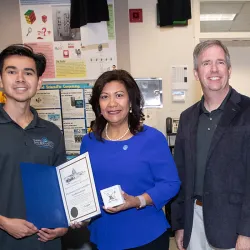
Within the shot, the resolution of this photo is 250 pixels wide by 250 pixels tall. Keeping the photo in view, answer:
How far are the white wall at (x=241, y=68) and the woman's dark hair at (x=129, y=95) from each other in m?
3.04

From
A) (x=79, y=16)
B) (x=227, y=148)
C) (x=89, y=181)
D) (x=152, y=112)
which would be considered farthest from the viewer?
(x=152, y=112)

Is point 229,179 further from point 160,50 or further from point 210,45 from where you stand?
point 160,50

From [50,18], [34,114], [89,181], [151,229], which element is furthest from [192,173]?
[50,18]

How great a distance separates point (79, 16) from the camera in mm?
2844

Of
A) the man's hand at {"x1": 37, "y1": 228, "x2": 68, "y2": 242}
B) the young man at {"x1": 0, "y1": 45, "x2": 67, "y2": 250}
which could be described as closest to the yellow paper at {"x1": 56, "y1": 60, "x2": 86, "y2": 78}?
the young man at {"x1": 0, "y1": 45, "x2": 67, "y2": 250}

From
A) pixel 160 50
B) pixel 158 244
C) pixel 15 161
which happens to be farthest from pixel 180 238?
pixel 160 50

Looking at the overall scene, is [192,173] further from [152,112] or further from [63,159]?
[152,112]

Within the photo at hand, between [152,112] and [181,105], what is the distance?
1.15 ft

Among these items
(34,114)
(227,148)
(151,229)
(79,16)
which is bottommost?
(151,229)

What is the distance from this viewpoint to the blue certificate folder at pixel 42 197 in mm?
1279

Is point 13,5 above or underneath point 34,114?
above

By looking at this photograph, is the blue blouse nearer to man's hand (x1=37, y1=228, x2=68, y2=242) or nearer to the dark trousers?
the dark trousers

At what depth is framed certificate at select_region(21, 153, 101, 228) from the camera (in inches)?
49.4

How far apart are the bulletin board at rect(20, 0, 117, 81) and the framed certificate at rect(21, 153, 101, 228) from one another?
1.86 meters
